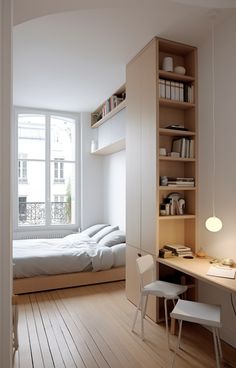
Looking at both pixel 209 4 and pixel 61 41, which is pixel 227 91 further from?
pixel 61 41

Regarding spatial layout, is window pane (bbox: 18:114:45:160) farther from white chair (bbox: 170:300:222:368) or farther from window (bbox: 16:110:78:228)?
white chair (bbox: 170:300:222:368)

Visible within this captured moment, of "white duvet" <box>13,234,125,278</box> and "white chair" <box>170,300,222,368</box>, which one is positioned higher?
"white chair" <box>170,300,222,368</box>

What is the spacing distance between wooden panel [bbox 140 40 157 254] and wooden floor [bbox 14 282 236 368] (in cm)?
86

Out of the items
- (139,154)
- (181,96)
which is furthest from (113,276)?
(181,96)

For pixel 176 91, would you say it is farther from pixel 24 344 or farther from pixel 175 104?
pixel 24 344

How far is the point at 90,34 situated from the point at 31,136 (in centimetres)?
362

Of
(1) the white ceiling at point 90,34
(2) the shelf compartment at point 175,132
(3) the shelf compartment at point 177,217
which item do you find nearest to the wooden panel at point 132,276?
(3) the shelf compartment at point 177,217

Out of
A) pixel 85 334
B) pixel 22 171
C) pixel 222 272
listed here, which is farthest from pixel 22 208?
pixel 222 272

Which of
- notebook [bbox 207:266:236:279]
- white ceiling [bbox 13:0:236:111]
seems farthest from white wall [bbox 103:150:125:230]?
notebook [bbox 207:266:236:279]

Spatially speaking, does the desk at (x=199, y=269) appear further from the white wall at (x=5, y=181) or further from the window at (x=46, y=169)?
the window at (x=46, y=169)

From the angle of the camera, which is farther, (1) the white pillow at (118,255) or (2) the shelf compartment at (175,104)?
(1) the white pillow at (118,255)

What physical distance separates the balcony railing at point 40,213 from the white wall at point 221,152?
389 cm

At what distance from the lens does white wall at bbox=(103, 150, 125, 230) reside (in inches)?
210

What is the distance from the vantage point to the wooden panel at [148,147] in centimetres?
299
